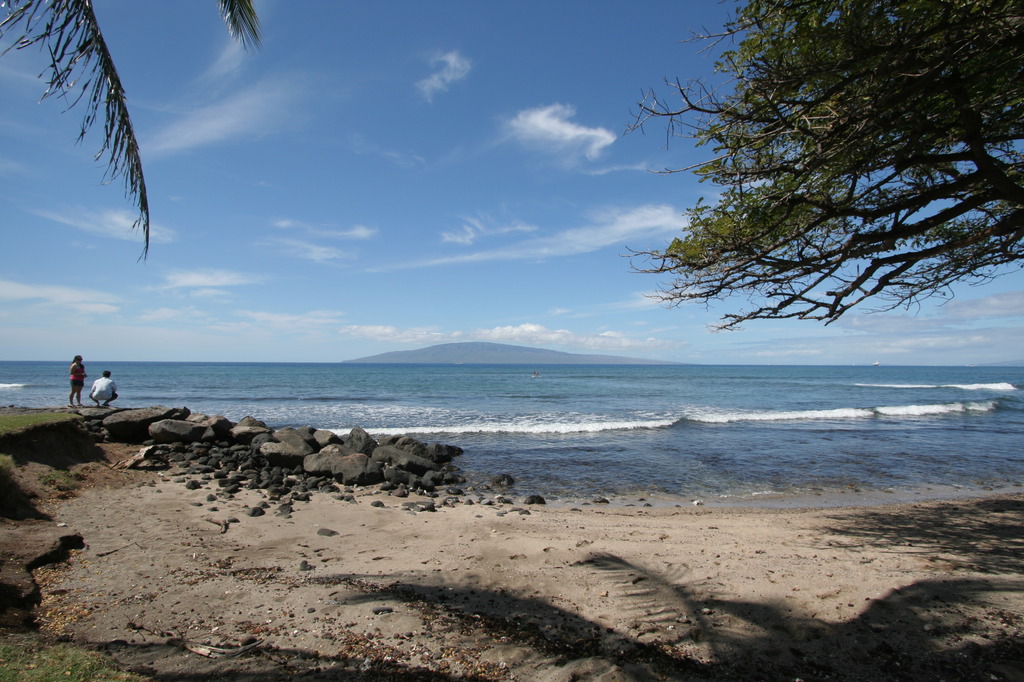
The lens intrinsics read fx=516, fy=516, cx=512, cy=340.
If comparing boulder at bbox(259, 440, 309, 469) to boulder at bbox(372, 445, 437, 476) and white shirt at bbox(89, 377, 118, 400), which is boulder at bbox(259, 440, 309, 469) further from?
white shirt at bbox(89, 377, 118, 400)

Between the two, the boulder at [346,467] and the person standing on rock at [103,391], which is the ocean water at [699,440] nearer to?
the boulder at [346,467]

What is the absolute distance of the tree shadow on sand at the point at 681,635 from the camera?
355 centimetres

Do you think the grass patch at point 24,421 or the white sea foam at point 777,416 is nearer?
the grass patch at point 24,421

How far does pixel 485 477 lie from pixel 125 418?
903cm

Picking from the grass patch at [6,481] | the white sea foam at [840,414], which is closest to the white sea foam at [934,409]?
the white sea foam at [840,414]

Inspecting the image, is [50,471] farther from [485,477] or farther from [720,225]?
[720,225]

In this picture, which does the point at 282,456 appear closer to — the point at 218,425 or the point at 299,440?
the point at 299,440

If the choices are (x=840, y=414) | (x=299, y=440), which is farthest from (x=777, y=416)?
(x=299, y=440)

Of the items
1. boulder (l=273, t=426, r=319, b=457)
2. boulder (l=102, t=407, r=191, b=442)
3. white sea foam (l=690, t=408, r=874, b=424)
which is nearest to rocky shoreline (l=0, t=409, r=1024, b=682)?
boulder (l=273, t=426, r=319, b=457)

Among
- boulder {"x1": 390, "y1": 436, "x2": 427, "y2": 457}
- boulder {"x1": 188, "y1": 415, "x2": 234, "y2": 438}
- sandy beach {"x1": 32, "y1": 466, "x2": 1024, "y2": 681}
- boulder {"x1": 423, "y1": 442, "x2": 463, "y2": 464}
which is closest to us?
sandy beach {"x1": 32, "y1": 466, "x2": 1024, "y2": 681}

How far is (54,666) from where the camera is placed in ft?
9.68

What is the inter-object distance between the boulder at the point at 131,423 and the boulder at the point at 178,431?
0.76ft

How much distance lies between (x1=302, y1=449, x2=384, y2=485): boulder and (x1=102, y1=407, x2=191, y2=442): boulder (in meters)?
4.38

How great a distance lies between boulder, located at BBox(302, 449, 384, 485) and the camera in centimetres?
1132
